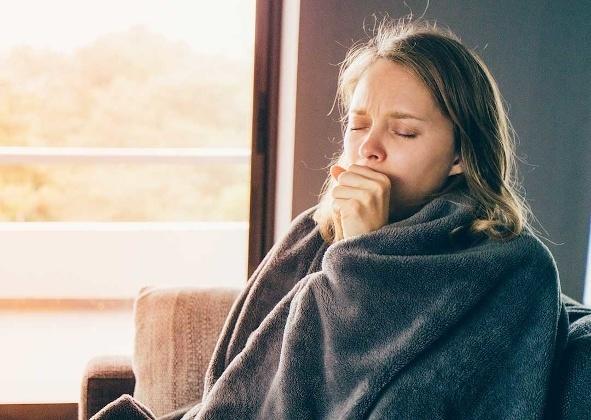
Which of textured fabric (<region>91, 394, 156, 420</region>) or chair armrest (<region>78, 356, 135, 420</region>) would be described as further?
chair armrest (<region>78, 356, 135, 420</region>)

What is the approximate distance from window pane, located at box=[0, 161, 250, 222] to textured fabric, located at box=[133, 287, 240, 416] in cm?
219

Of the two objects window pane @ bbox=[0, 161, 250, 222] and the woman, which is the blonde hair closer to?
the woman

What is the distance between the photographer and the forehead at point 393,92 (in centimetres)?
101

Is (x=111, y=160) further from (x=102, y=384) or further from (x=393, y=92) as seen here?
(x=393, y=92)

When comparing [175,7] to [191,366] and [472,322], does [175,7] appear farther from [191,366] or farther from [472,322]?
[472,322]

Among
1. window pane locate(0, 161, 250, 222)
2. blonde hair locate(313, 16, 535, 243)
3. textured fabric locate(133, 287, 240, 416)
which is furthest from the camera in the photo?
window pane locate(0, 161, 250, 222)

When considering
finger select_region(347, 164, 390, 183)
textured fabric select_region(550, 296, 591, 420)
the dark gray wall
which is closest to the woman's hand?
finger select_region(347, 164, 390, 183)

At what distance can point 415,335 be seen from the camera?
2.79ft

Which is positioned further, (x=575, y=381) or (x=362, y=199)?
(x=362, y=199)

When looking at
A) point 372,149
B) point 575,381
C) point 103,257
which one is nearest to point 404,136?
point 372,149

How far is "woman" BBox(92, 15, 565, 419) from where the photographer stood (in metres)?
0.83

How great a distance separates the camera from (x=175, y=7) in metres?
3.02

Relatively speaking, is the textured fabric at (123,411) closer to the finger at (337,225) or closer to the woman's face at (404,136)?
the finger at (337,225)

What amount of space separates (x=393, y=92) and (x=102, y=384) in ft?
3.12
